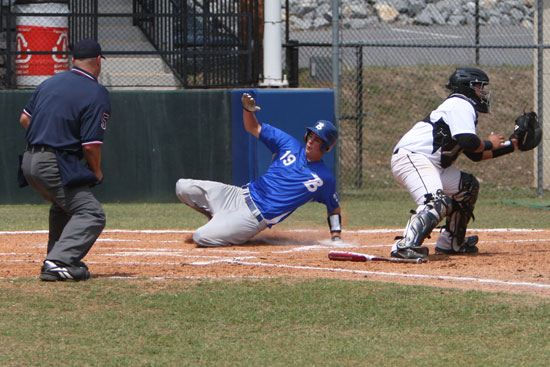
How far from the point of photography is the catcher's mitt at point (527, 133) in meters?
8.02

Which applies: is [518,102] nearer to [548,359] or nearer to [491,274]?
[491,274]

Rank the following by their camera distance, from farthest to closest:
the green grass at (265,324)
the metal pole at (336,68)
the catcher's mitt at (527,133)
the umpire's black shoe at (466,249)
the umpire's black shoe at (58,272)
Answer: the metal pole at (336,68), the umpire's black shoe at (466,249), the catcher's mitt at (527,133), the umpire's black shoe at (58,272), the green grass at (265,324)

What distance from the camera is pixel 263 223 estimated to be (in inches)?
356

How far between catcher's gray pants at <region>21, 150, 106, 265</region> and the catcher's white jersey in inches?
120

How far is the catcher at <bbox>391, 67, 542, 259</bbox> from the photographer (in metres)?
7.70

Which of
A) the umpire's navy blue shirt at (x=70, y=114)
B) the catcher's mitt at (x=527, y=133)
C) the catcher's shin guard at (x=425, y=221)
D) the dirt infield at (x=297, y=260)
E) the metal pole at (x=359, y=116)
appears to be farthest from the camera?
the metal pole at (x=359, y=116)

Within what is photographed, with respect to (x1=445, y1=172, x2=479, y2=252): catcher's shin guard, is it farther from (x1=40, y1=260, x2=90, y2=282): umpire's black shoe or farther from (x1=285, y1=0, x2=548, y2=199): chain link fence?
(x1=285, y1=0, x2=548, y2=199): chain link fence

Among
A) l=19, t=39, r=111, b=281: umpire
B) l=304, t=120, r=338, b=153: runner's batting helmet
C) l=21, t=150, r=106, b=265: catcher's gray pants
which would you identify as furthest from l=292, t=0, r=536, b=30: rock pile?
l=21, t=150, r=106, b=265: catcher's gray pants

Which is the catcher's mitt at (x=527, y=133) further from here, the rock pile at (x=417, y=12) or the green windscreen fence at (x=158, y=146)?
the rock pile at (x=417, y=12)

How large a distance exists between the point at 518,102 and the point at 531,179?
3816 mm

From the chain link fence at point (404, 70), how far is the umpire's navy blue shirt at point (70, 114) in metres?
7.43

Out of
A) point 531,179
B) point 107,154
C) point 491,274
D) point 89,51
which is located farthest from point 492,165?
point 89,51

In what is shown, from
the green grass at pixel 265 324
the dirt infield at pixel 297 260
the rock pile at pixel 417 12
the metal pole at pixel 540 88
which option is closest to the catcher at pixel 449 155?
the dirt infield at pixel 297 260

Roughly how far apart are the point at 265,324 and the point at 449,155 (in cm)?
315
